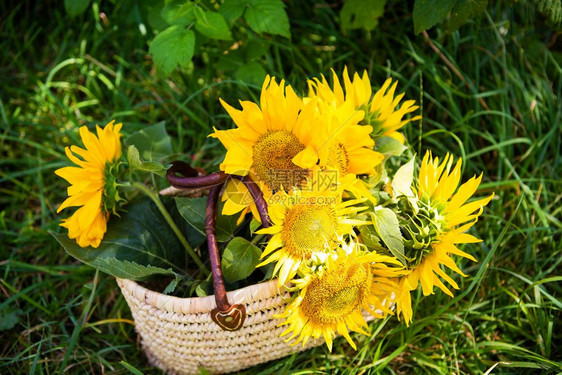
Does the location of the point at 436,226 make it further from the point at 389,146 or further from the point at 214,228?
the point at 214,228

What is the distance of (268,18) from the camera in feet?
4.46

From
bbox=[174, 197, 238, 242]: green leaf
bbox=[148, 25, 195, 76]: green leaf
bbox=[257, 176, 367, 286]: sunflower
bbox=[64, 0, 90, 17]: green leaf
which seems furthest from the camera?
bbox=[64, 0, 90, 17]: green leaf

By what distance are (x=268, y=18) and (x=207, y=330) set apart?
76cm

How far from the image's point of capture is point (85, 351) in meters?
1.38

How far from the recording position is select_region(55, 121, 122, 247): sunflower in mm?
1066

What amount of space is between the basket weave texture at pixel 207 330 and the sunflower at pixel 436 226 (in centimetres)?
26

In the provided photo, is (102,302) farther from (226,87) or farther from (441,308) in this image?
(441,308)

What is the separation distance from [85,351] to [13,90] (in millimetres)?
1038

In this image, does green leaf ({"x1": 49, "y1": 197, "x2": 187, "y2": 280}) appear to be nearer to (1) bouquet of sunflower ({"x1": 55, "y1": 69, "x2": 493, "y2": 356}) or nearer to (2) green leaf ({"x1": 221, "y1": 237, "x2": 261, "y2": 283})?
(1) bouquet of sunflower ({"x1": 55, "y1": 69, "x2": 493, "y2": 356})

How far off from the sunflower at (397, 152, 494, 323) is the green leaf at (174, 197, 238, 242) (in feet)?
1.25

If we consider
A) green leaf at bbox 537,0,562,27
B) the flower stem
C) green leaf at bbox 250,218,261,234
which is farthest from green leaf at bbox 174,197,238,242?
green leaf at bbox 537,0,562,27

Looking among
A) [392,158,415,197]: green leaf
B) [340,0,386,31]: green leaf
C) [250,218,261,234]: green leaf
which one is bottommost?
[250,218,261,234]: green leaf

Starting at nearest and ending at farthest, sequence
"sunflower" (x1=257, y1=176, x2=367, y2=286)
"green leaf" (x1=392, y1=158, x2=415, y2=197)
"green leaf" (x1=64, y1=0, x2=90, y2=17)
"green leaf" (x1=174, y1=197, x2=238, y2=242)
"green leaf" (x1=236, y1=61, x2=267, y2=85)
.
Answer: "sunflower" (x1=257, y1=176, x2=367, y2=286)
"green leaf" (x1=392, y1=158, x2=415, y2=197)
"green leaf" (x1=174, y1=197, x2=238, y2=242)
"green leaf" (x1=236, y1=61, x2=267, y2=85)
"green leaf" (x1=64, y1=0, x2=90, y2=17)

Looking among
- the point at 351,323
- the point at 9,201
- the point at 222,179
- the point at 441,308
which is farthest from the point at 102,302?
the point at 441,308
